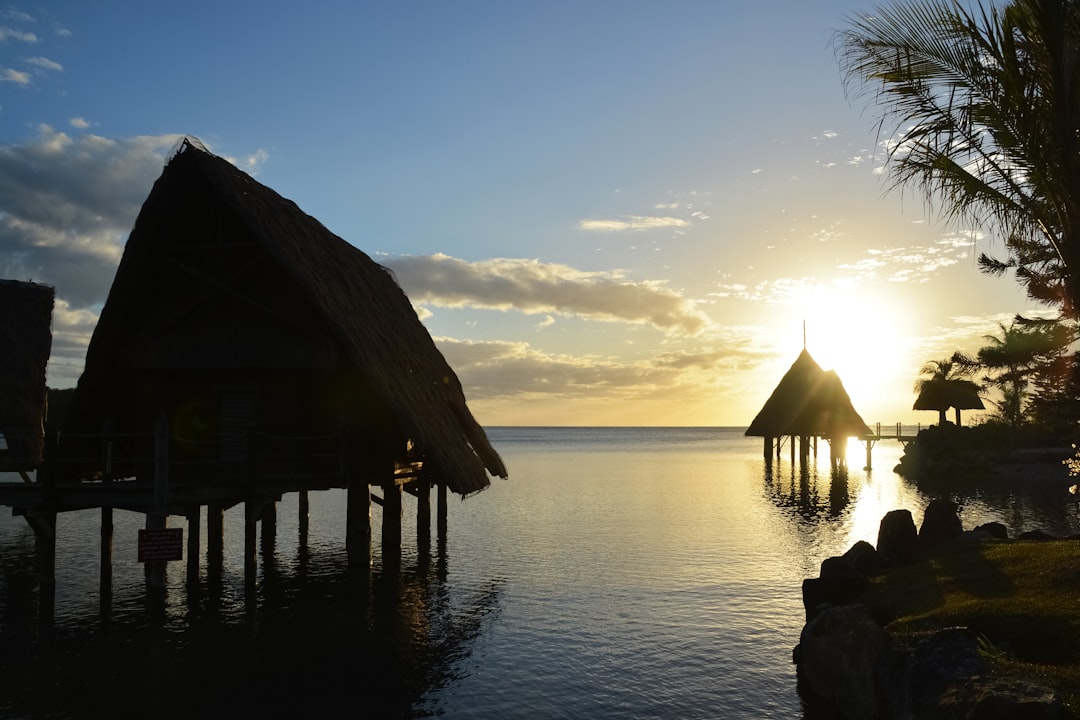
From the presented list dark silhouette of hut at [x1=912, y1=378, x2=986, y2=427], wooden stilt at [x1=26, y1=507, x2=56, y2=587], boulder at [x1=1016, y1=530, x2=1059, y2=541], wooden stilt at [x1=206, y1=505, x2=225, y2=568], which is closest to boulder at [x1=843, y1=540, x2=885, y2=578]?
boulder at [x1=1016, y1=530, x2=1059, y2=541]

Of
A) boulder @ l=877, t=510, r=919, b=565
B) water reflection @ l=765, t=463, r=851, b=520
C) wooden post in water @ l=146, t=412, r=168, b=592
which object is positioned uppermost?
wooden post in water @ l=146, t=412, r=168, b=592

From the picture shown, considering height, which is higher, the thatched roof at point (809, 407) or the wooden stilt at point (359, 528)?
the thatched roof at point (809, 407)

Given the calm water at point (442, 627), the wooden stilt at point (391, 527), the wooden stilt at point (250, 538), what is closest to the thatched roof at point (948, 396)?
the calm water at point (442, 627)

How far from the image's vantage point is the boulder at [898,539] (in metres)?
16.5

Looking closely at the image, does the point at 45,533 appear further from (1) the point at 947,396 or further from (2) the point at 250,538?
(1) the point at 947,396

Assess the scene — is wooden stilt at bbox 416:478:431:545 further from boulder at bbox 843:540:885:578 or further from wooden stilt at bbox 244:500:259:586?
boulder at bbox 843:540:885:578

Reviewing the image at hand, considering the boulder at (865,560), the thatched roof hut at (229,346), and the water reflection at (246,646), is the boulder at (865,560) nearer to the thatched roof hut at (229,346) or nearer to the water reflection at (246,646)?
the water reflection at (246,646)

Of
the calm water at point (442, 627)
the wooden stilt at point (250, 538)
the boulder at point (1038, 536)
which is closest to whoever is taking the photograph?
the calm water at point (442, 627)

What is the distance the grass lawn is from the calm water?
7.38 ft

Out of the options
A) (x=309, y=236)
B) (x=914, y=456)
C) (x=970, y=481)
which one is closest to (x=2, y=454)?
(x=309, y=236)

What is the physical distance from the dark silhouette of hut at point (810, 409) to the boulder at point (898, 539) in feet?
128

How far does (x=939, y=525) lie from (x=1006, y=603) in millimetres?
6920

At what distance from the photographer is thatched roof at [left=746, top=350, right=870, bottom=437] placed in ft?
182

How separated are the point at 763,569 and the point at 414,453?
35.0 feet
